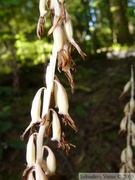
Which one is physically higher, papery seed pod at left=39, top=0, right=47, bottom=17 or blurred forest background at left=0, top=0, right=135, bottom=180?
papery seed pod at left=39, top=0, right=47, bottom=17

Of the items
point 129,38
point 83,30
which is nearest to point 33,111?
point 83,30

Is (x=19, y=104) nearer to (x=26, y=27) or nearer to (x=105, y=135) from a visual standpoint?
(x=105, y=135)

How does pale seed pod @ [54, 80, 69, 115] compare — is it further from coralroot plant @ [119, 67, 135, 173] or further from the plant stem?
coralroot plant @ [119, 67, 135, 173]

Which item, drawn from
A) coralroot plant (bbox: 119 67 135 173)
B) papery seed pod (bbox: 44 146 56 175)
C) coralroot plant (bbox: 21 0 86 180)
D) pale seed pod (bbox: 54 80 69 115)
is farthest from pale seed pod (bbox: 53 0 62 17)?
coralroot plant (bbox: 119 67 135 173)

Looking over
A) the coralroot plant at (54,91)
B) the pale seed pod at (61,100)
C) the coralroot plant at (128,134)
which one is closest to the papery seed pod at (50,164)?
the coralroot plant at (54,91)

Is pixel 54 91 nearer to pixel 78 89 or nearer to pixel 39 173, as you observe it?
pixel 39 173

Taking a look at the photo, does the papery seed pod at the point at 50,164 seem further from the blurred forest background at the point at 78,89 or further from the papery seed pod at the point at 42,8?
the blurred forest background at the point at 78,89

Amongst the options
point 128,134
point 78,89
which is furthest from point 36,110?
point 78,89

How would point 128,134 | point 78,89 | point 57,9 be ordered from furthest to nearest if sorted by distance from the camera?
point 78,89 → point 128,134 → point 57,9

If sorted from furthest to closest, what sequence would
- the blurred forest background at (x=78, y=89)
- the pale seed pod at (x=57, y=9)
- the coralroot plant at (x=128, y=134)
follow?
the blurred forest background at (x=78, y=89)
the coralroot plant at (x=128, y=134)
the pale seed pod at (x=57, y=9)

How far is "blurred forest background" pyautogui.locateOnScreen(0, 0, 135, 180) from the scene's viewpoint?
2553 millimetres

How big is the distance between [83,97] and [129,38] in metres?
2.84

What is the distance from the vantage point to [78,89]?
3.65m

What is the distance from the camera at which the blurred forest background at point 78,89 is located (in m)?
2.55
